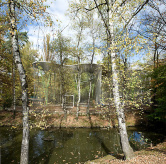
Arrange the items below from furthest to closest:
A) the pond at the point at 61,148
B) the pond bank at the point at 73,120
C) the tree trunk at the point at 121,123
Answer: the pond bank at the point at 73,120
the pond at the point at 61,148
the tree trunk at the point at 121,123

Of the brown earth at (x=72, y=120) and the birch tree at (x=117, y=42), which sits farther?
the brown earth at (x=72, y=120)

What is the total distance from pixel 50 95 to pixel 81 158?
1077 centimetres

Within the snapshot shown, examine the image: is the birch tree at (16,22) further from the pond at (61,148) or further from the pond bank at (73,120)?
the pond bank at (73,120)

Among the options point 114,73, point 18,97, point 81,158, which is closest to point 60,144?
point 81,158

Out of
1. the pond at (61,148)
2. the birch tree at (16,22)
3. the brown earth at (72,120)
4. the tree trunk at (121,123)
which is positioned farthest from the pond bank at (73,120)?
the birch tree at (16,22)

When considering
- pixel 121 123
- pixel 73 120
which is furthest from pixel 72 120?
pixel 121 123

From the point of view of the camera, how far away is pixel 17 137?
10.3m

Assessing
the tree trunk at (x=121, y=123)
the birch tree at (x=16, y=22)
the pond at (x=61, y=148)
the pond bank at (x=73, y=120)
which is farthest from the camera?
the pond bank at (x=73, y=120)

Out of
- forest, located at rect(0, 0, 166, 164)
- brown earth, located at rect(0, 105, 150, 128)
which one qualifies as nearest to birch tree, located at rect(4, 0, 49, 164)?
forest, located at rect(0, 0, 166, 164)

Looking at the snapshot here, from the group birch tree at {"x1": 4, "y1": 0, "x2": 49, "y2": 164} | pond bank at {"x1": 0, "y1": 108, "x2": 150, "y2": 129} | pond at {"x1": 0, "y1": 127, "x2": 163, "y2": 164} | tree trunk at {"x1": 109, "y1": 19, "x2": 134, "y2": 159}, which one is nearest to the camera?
birch tree at {"x1": 4, "y1": 0, "x2": 49, "y2": 164}

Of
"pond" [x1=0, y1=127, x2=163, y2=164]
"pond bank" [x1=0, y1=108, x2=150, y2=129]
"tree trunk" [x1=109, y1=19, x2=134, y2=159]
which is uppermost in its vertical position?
"tree trunk" [x1=109, y1=19, x2=134, y2=159]

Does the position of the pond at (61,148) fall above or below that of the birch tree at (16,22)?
below

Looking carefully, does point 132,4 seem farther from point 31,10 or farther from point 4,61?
point 4,61

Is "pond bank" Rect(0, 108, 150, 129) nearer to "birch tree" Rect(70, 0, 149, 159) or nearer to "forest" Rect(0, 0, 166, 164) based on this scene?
"forest" Rect(0, 0, 166, 164)
